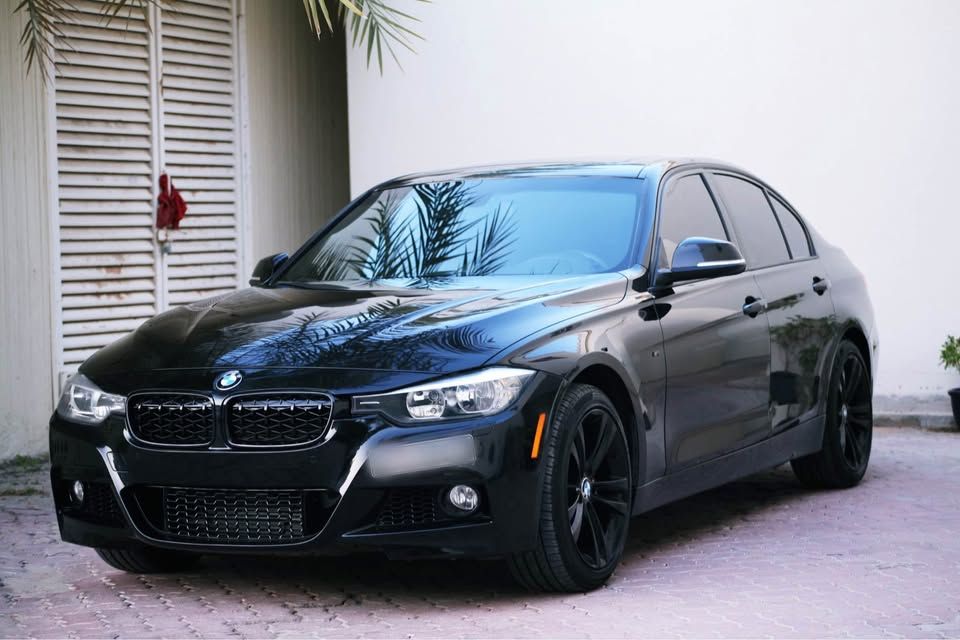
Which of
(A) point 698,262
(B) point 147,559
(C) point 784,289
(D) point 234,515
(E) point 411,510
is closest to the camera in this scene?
(E) point 411,510

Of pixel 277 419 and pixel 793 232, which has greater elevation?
pixel 793 232

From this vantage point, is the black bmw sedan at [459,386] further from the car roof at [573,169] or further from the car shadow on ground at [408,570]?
the car shadow on ground at [408,570]

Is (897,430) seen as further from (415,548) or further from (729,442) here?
(415,548)

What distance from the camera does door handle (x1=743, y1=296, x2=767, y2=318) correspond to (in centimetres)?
699

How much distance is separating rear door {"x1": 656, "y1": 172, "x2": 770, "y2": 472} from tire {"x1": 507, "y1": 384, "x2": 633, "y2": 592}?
460 mm

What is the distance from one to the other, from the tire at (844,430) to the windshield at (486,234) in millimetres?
1977

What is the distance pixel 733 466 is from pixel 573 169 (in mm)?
1457

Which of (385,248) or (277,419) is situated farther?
(385,248)

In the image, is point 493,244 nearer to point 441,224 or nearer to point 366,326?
point 441,224

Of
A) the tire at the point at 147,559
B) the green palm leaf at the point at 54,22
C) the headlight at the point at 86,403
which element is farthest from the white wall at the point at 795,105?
the headlight at the point at 86,403

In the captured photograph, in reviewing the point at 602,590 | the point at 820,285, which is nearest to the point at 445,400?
the point at 602,590

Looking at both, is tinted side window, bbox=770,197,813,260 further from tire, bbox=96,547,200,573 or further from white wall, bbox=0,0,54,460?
white wall, bbox=0,0,54,460

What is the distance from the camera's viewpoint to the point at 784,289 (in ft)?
24.6

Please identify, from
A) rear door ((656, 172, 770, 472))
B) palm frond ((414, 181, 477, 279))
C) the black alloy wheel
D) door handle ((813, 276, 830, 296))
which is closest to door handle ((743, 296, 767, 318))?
rear door ((656, 172, 770, 472))
